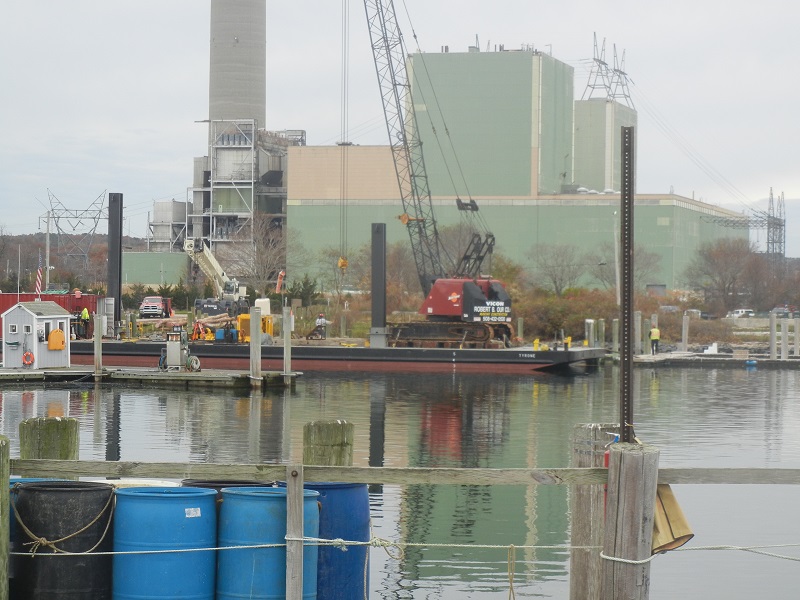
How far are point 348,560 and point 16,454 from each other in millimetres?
13521

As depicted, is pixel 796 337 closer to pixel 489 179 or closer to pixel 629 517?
pixel 489 179

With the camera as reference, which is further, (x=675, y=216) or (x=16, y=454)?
(x=675, y=216)

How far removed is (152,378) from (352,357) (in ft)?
44.5

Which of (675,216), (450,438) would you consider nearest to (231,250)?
(675,216)

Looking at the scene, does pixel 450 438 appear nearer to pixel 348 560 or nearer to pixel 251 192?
pixel 348 560

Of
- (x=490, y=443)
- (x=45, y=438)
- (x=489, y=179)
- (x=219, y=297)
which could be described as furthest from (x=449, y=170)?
(x=45, y=438)

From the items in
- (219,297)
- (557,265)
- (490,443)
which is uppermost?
(557,265)

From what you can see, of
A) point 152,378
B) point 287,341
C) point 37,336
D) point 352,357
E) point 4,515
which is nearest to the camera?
point 4,515

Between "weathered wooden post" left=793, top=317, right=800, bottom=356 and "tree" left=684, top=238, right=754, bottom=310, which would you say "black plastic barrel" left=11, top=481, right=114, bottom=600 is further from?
"tree" left=684, top=238, right=754, bottom=310

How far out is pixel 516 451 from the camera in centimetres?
2409

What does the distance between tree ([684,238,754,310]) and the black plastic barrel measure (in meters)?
87.0

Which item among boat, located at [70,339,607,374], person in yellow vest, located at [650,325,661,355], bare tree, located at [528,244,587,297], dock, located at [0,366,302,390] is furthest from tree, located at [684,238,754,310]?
dock, located at [0,366,302,390]

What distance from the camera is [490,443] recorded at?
2536 centimetres

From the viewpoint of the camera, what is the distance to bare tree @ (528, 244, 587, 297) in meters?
90.6
